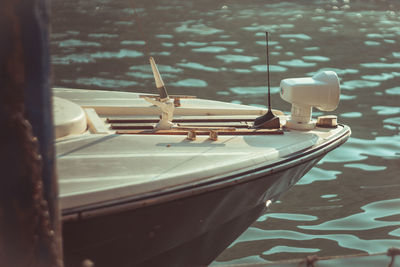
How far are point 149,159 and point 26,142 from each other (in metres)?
1.22

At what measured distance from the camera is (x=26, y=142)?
6.10 ft

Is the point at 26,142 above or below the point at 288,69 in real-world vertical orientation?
above

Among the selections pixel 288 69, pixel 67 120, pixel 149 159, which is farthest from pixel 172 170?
pixel 288 69

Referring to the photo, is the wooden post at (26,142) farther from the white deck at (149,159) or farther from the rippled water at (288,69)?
the rippled water at (288,69)

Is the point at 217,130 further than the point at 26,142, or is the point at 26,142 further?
the point at 217,130

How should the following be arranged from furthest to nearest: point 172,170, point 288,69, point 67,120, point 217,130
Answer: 1. point 288,69
2. point 217,130
3. point 67,120
4. point 172,170

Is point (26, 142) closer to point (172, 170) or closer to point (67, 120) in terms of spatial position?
point (172, 170)

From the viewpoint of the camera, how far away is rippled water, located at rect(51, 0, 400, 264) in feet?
15.9

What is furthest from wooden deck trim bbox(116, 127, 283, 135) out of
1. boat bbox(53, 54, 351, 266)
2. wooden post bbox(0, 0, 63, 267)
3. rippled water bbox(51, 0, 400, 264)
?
wooden post bbox(0, 0, 63, 267)

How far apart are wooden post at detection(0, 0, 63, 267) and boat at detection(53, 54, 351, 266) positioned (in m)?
0.58

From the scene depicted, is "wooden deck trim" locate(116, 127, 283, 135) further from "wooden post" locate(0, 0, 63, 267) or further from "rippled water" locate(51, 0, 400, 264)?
"wooden post" locate(0, 0, 63, 267)

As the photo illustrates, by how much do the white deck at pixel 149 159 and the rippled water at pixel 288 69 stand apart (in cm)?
109

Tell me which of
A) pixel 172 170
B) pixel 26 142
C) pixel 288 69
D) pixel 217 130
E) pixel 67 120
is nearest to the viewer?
pixel 26 142

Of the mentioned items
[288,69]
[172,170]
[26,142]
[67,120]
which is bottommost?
[288,69]
